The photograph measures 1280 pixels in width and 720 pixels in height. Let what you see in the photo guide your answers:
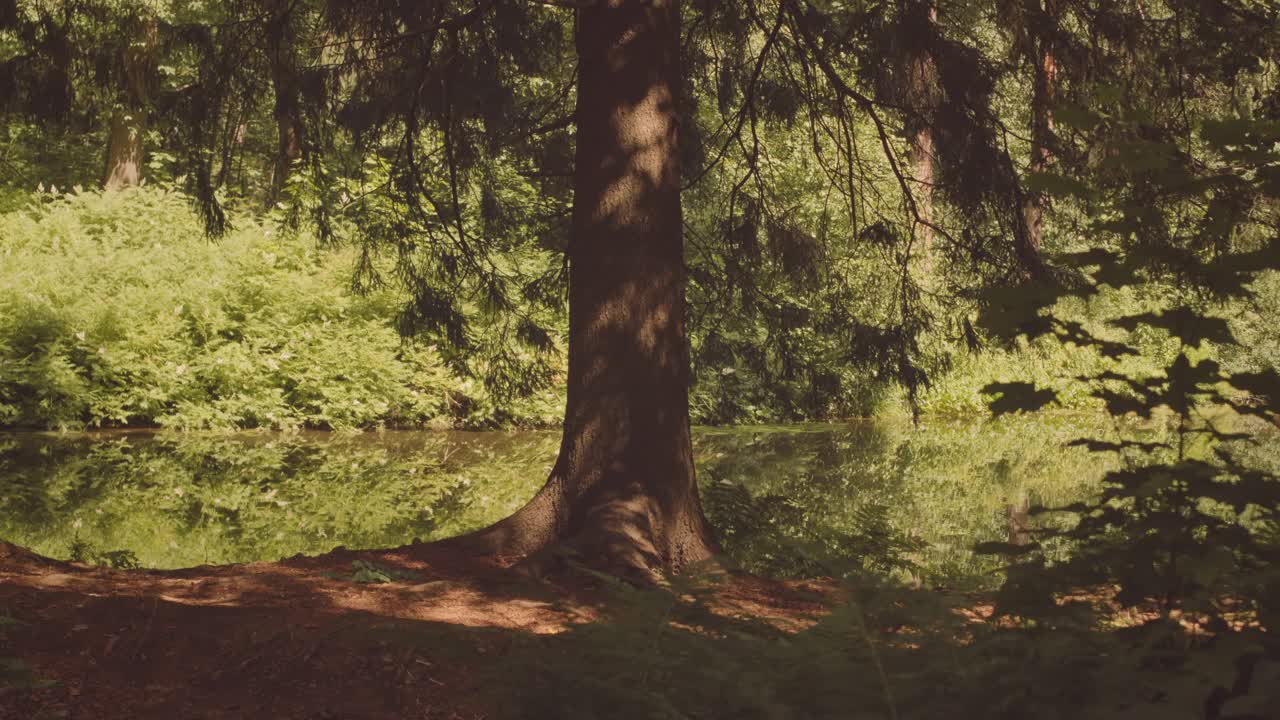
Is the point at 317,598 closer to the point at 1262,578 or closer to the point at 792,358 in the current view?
the point at 1262,578

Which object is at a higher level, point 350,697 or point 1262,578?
point 1262,578

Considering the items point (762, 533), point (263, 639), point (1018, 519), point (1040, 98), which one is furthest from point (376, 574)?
point (1018, 519)

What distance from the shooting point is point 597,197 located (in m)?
5.64

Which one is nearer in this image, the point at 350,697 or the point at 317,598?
the point at 350,697

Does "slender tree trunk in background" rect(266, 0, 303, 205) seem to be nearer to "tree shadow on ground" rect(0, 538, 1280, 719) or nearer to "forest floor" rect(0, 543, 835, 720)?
"tree shadow on ground" rect(0, 538, 1280, 719)

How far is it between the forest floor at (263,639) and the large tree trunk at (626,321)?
66 centimetres

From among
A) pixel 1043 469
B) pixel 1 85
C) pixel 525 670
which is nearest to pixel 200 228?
pixel 1 85

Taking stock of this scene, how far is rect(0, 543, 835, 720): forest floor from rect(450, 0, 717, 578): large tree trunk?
66 cm

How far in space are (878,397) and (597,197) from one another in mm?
16130

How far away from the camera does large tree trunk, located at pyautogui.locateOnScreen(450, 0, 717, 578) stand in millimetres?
5480

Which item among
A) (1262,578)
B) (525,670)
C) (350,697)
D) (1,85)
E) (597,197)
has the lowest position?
(350,697)

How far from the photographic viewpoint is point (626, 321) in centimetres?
553

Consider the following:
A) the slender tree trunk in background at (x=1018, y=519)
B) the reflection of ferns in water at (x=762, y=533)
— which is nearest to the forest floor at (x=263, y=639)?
the reflection of ferns in water at (x=762, y=533)

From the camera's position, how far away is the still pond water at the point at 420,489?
765 centimetres
